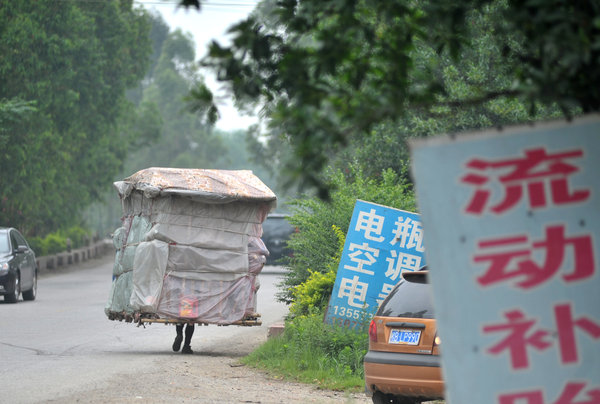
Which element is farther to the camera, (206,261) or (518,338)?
(206,261)

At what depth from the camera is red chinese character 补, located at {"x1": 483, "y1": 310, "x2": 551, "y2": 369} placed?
3.82 metres

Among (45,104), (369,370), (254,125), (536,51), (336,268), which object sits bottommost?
(369,370)

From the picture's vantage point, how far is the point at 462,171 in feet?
13.0

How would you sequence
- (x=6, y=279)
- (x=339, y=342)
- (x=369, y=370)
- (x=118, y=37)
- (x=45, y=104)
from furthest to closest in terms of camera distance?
(x=118, y=37) < (x=45, y=104) < (x=6, y=279) < (x=339, y=342) < (x=369, y=370)

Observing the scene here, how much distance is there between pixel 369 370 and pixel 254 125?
57533 mm

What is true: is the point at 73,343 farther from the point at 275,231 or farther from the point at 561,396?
the point at 275,231

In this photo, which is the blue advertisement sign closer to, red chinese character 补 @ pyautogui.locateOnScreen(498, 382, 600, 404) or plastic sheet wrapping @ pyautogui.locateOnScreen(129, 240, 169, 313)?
plastic sheet wrapping @ pyautogui.locateOnScreen(129, 240, 169, 313)

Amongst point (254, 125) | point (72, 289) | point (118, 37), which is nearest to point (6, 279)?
point (72, 289)

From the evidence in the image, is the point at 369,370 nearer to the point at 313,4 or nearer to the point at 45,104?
the point at 313,4

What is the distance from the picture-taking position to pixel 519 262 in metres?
3.85

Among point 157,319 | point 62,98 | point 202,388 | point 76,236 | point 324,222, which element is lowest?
point 202,388

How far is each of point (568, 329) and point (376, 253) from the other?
825cm

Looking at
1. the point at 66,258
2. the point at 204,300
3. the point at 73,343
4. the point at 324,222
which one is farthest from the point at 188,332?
the point at 66,258

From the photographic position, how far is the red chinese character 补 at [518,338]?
3822 millimetres
